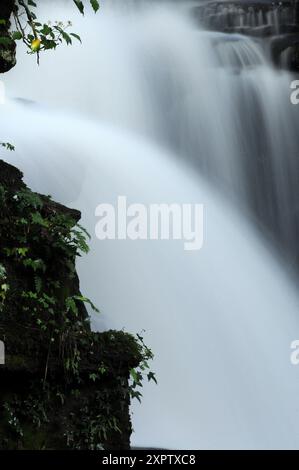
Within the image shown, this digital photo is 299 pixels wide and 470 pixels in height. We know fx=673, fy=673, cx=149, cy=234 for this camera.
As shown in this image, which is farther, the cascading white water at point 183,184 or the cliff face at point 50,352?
the cascading white water at point 183,184

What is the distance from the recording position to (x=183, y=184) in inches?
375

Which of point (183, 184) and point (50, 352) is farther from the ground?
point (183, 184)

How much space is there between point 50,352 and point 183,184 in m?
5.80

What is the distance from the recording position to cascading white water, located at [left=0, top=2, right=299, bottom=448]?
22.7 ft

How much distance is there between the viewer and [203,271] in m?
8.18

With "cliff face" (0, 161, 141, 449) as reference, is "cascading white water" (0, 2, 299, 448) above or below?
above

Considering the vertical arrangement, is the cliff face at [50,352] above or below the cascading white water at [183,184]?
below

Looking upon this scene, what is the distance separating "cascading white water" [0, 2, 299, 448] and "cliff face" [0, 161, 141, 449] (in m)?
2.06

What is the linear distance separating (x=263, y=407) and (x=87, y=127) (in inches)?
186

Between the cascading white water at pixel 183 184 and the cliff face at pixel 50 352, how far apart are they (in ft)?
6.74

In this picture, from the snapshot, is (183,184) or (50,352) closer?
(50,352)

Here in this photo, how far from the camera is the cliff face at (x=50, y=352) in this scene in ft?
12.9

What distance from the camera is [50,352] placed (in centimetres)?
399
